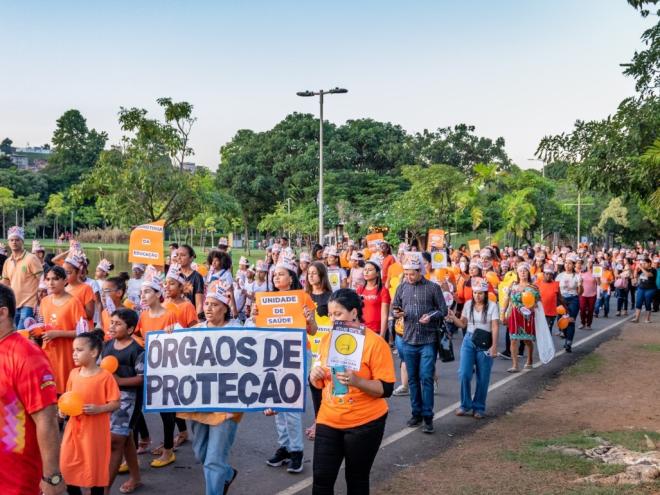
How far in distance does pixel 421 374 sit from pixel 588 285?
10992mm

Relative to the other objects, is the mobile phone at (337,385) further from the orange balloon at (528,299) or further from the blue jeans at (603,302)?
the blue jeans at (603,302)

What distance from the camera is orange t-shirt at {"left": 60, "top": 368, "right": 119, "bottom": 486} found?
497cm

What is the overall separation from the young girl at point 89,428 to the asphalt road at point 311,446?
1.26 m

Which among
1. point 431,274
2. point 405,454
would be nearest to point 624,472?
point 405,454

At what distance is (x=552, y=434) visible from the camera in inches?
321

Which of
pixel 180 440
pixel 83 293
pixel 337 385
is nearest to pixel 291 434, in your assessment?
pixel 180 440

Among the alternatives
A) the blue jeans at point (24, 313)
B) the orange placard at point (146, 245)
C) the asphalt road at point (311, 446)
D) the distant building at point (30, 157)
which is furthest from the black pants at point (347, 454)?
the distant building at point (30, 157)

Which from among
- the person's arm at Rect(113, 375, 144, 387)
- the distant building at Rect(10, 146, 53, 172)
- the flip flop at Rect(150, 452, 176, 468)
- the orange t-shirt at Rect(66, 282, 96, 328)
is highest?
the distant building at Rect(10, 146, 53, 172)

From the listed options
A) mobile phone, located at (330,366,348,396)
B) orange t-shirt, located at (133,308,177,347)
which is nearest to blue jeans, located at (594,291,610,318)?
orange t-shirt, located at (133,308,177,347)

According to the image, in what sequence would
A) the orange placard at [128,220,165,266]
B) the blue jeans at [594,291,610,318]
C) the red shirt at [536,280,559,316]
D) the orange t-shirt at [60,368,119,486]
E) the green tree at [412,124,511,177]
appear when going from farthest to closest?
the green tree at [412,124,511,177], the blue jeans at [594,291,610,318], the red shirt at [536,280,559,316], the orange placard at [128,220,165,266], the orange t-shirt at [60,368,119,486]

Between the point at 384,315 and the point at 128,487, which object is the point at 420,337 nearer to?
the point at 384,315

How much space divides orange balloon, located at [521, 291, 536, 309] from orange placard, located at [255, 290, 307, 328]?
6438 mm

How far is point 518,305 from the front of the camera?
12289 mm

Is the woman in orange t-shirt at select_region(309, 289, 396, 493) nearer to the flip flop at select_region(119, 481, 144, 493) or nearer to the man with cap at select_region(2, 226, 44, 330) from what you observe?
the flip flop at select_region(119, 481, 144, 493)
